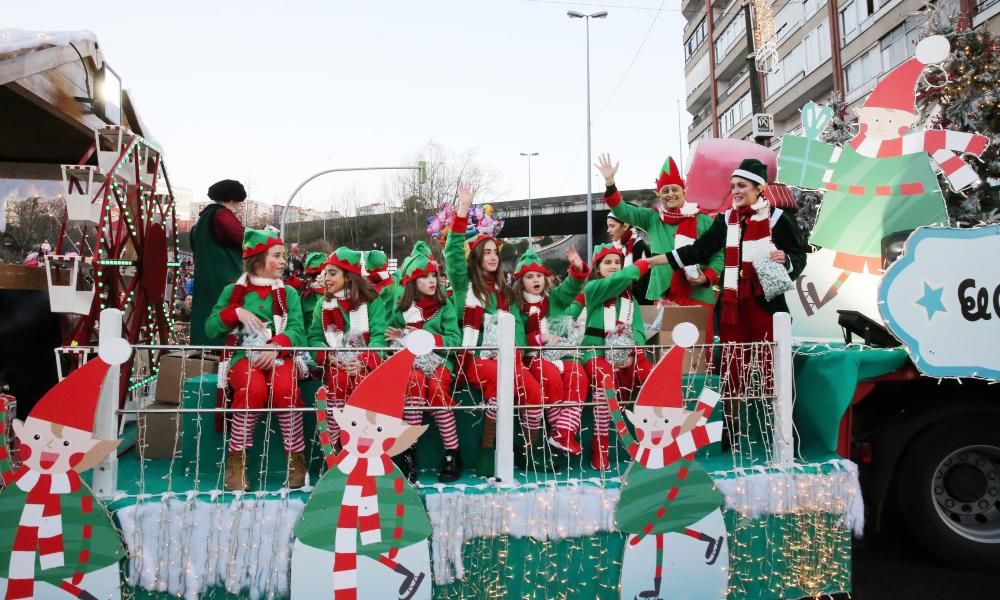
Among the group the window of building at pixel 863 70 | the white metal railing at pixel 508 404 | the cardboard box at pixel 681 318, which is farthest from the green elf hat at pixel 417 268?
the window of building at pixel 863 70

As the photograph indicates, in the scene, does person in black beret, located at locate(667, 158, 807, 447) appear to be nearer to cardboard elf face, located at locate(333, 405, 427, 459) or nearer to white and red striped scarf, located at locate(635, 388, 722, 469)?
white and red striped scarf, located at locate(635, 388, 722, 469)

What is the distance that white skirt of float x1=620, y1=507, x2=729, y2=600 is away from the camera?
10.1ft

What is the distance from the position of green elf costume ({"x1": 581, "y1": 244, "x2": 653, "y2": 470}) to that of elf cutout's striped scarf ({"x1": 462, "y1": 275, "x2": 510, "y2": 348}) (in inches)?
20.9

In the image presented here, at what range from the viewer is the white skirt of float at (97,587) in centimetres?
267

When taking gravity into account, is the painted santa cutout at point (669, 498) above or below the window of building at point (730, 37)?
below

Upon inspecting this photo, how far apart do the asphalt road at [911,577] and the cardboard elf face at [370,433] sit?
274cm

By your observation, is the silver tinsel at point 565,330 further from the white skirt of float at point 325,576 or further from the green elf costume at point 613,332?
the white skirt of float at point 325,576

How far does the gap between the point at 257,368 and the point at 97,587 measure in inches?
44.6

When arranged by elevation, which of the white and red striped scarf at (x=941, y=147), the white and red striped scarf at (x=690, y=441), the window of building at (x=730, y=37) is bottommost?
the white and red striped scarf at (x=690, y=441)

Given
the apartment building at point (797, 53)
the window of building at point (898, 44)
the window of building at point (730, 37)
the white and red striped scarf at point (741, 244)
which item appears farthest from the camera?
the window of building at point (730, 37)

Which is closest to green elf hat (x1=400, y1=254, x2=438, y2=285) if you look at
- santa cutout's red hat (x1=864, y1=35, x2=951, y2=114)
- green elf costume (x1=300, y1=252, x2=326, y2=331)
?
green elf costume (x1=300, y1=252, x2=326, y2=331)

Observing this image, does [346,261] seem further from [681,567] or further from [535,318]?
[681,567]

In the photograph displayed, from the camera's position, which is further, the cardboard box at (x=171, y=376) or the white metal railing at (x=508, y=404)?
the cardboard box at (x=171, y=376)

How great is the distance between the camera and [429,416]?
3.57 m
